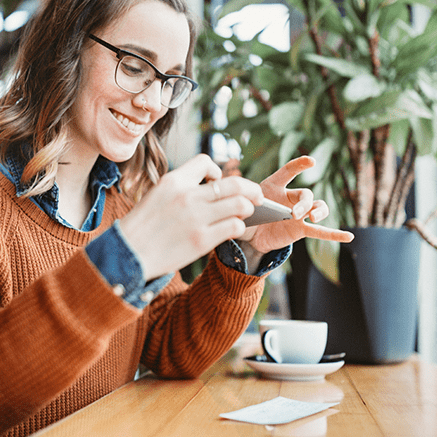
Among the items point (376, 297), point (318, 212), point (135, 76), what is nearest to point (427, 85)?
point (376, 297)

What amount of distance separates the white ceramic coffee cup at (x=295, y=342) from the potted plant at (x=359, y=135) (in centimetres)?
24

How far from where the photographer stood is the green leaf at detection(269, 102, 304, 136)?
1124 millimetres

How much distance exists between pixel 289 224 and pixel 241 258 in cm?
10

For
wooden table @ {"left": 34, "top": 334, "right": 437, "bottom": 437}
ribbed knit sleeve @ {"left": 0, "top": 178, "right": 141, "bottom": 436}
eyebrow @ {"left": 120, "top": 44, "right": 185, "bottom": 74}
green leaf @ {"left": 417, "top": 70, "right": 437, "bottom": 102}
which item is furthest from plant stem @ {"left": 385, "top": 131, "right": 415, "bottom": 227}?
ribbed knit sleeve @ {"left": 0, "top": 178, "right": 141, "bottom": 436}

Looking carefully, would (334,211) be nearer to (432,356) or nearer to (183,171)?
(183,171)

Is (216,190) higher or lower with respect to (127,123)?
lower

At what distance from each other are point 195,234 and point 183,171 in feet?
0.25

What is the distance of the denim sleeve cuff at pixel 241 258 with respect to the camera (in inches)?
30.0

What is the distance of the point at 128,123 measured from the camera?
830 mm

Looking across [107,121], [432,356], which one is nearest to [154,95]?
[107,121]

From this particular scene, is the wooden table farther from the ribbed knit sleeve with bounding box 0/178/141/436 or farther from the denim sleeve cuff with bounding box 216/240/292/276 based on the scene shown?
the denim sleeve cuff with bounding box 216/240/292/276

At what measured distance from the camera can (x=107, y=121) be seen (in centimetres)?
81

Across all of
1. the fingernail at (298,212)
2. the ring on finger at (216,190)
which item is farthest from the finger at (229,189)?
the fingernail at (298,212)

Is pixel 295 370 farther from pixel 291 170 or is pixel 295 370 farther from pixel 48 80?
pixel 48 80
